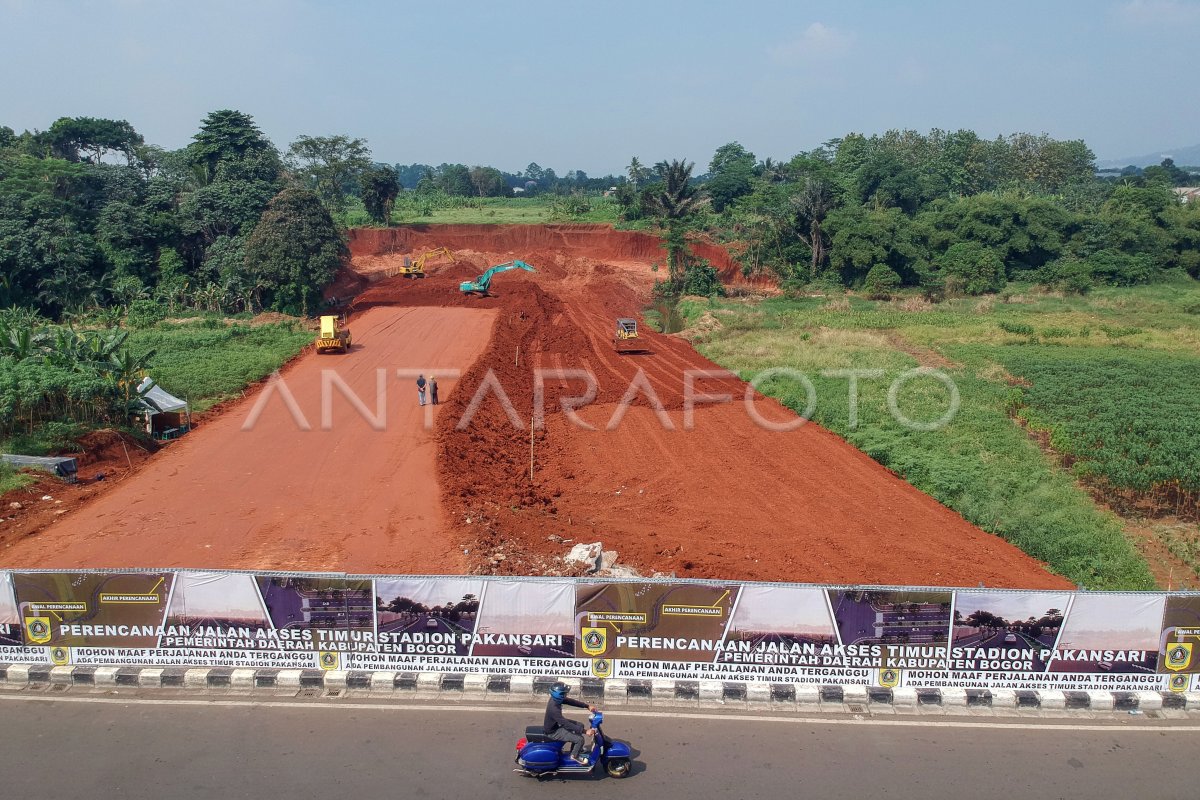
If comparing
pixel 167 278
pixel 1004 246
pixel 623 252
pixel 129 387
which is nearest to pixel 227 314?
pixel 167 278

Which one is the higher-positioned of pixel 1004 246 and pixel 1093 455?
pixel 1004 246

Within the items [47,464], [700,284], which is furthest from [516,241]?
[47,464]

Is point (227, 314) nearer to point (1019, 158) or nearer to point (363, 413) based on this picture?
point (363, 413)

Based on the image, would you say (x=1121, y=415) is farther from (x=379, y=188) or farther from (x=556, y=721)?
(x=379, y=188)

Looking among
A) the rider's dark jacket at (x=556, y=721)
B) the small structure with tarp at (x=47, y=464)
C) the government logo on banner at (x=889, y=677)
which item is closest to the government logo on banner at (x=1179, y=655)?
the government logo on banner at (x=889, y=677)

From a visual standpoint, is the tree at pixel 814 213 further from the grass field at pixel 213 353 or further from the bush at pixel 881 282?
the grass field at pixel 213 353

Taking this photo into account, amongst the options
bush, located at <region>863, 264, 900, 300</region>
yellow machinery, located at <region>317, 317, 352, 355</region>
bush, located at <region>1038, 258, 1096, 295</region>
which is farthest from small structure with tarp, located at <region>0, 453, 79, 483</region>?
bush, located at <region>1038, 258, 1096, 295</region>

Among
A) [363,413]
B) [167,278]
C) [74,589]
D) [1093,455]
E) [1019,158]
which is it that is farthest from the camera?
[1019,158]

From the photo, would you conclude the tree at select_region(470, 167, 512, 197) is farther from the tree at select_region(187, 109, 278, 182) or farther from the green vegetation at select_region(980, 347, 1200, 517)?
the green vegetation at select_region(980, 347, 1200, 517)
